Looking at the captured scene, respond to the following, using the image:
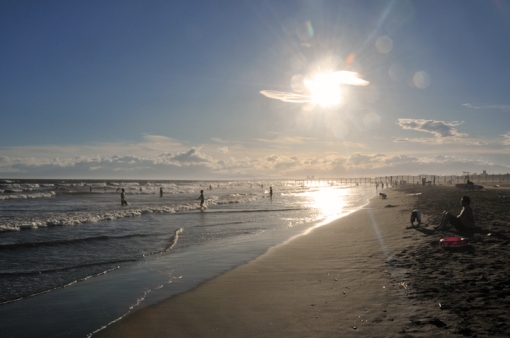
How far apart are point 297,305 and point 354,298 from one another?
113cm

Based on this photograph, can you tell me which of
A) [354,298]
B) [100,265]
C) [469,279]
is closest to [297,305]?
[354,298]

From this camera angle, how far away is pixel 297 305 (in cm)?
653

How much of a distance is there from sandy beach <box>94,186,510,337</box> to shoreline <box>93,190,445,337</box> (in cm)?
2

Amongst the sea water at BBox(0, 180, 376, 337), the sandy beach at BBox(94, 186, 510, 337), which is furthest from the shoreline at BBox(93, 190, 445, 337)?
the sea water at BBox(0, 180, 376, 337)

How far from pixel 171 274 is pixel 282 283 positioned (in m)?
3.39

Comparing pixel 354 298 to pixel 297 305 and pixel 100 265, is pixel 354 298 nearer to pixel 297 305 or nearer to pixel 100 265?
pixel 297 305

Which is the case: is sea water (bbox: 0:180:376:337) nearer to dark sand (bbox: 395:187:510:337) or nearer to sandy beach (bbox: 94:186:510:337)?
sandy beach (bbox: 94:186:510:337)

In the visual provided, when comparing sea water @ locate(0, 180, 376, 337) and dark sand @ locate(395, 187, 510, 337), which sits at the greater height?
dark sand @ locate(395, 187, 510, 337)

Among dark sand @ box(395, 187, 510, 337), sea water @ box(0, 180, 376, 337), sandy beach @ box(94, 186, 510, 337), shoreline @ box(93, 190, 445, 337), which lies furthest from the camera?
sea water @ box(0, 180, 376, 337)

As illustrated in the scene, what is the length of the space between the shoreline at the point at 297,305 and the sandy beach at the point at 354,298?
0.06 feet

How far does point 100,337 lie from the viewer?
561 centimetres

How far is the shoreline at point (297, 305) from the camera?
5.42 metres

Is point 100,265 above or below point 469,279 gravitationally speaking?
below

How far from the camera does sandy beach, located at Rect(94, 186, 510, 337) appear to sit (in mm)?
5247
